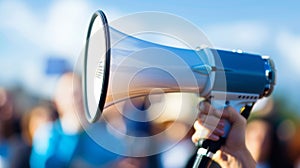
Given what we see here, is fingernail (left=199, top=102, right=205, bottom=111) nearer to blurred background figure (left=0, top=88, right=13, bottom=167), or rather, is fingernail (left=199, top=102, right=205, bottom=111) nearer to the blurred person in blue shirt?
the blurred person in blue shirt

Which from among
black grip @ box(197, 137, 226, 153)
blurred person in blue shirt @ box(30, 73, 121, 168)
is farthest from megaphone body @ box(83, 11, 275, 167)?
blurred person in blue shirt @ box(30, 73, 121, 168)

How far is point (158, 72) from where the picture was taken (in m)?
1.37

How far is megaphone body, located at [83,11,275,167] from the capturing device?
1.33 metres

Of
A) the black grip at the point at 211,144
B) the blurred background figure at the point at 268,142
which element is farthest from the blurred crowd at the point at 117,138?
the black grip at the point at 211,144

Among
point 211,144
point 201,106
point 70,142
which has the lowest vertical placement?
point 70,142

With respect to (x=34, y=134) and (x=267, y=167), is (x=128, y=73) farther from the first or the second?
(x=34, y=134)

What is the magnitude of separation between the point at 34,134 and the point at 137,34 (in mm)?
1483

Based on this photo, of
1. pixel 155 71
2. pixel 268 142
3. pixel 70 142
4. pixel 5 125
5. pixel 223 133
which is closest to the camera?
pixel 155 71

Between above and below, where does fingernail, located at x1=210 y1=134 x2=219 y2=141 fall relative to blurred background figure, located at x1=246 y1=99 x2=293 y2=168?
above

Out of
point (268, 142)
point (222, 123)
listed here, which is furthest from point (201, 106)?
point (268, 142)

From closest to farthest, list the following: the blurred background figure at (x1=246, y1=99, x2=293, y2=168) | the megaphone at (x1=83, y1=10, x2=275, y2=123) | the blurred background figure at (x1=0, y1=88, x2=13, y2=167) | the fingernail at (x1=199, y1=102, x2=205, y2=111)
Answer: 1. the megaphone at (x1=83, y1=10, x2=275, y2=123)
2. the fingernail at (x1=199, y1=102, x2=205, y2=111)
3. the blurred background figure at (x1=246, y1=99, x2=293, y2=168)
4. the blurred background figure at (x1=0, y1=88, x2=13, y2=167)

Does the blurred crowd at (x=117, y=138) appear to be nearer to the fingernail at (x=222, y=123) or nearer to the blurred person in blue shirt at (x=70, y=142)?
the blurred person in blue shirt at (x=70, y=142)

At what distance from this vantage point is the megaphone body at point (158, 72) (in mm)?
1327

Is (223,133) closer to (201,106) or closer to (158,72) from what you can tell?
(201,106)
